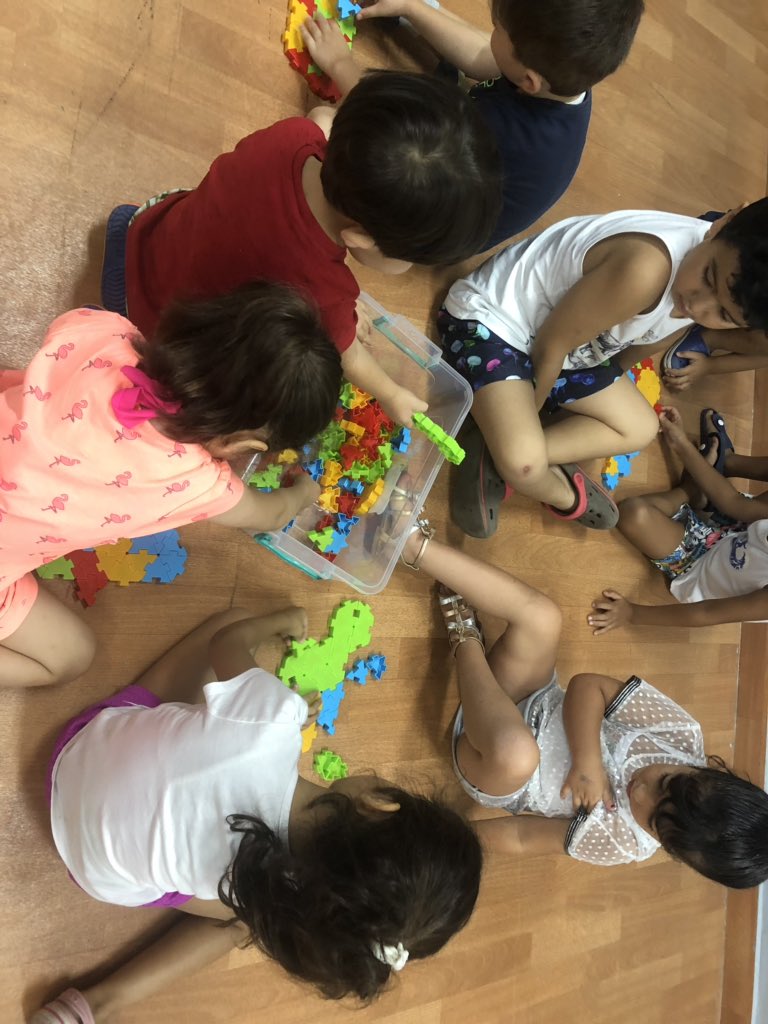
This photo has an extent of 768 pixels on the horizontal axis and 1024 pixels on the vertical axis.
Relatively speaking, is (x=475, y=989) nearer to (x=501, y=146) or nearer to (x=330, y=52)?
(x=501, y=146)

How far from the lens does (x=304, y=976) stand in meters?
0.71

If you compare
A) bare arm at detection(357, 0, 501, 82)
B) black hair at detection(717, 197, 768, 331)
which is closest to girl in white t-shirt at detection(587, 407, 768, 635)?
black hair at detection(717, 197, 768, 331)

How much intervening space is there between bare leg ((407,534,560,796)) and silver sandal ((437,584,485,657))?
2 cm

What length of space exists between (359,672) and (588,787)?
43 centimetres

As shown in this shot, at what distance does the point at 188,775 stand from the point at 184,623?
1.19 ft

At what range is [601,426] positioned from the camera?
4.49 ft

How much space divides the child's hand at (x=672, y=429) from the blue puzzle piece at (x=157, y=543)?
1.11 m

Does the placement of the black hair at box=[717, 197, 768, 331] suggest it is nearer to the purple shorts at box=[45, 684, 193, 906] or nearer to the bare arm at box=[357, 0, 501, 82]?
the bare arm at box=[357, 0, 501, 82]

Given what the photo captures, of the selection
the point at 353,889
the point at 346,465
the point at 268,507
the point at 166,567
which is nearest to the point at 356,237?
the point at 268,507

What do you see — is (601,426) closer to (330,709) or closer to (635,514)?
(635,514)

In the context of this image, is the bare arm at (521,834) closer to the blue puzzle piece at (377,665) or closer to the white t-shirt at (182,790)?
the blue puzzle piece at (377,665)

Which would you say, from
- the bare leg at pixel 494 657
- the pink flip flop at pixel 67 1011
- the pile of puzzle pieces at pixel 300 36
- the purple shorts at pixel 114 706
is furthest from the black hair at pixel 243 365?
the pink flip flop at pixel 67 1011

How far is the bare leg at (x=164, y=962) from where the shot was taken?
1005 millimetres

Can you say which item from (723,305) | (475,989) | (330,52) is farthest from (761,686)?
(330,52)
